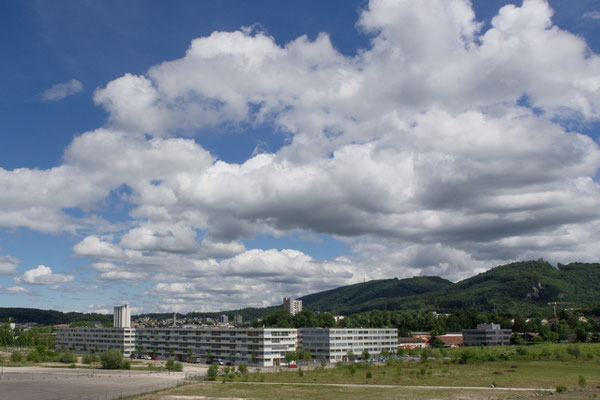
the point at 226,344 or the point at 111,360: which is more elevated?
the point at 226,344

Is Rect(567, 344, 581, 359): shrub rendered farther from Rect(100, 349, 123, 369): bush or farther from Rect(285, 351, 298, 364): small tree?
Rect(100, 349, 123, 369): bush

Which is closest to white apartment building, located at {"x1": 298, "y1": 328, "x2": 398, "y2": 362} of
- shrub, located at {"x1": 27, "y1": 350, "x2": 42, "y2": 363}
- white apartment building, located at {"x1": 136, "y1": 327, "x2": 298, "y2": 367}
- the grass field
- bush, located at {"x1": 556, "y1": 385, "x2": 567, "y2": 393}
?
white apartment building, located at {"x1": 136, "y1": 327, "x2": 298, "y2": 367}

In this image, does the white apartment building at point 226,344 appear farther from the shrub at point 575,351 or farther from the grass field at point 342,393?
the shrub at point 575,351

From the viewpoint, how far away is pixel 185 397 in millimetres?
74812

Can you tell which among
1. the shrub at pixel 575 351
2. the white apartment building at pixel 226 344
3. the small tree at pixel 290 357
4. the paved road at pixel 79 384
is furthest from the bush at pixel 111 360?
the shrub at pixel 575 351

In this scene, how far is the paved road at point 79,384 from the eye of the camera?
76875 mm

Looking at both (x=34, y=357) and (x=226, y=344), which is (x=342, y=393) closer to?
(x=226, y=344)

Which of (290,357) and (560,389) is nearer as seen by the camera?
(560,389)

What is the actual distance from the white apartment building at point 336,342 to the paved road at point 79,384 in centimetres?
5988

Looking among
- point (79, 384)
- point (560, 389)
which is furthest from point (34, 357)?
point (560, 389)

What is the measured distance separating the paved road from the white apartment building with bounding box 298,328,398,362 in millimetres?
59877

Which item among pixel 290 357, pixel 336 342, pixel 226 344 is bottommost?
pixel 290 357

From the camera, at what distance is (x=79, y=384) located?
Result: 92.6 meters

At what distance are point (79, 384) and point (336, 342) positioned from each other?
8830 cm
